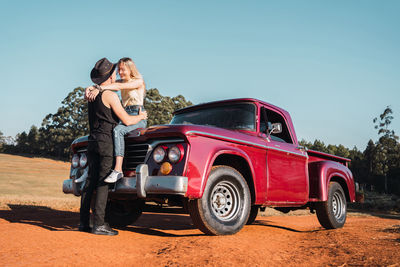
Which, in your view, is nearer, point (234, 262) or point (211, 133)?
point (234, 262)

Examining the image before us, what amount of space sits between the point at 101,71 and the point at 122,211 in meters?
2.30

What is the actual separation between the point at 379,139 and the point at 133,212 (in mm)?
57012

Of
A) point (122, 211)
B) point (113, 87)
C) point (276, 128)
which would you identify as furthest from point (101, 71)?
point (276, 128)

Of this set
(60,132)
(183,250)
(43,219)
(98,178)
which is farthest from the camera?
(60,132)

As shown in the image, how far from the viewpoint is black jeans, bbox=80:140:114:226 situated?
4070 mm

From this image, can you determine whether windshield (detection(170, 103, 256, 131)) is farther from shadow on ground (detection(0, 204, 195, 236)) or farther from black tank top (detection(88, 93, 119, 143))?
shadow on ground (detection(0, 204, 195, 236))

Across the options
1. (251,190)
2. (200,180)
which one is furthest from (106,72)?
(251,190)

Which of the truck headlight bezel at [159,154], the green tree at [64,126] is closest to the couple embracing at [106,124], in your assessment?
the truck headlight bezel at [159,154]

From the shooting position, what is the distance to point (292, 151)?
5.56 meters

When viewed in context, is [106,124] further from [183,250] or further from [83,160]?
[183,250]

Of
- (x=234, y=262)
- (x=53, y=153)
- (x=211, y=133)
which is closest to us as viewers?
(x=234, y=262)

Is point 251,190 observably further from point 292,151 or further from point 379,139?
point 379,139

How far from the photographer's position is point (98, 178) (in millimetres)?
4180

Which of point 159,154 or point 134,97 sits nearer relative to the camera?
point 159,154
